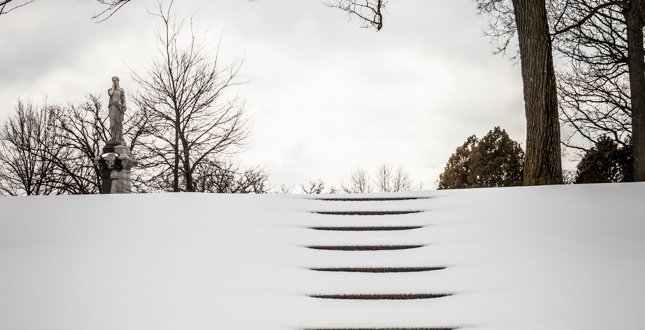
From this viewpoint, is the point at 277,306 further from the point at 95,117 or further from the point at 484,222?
the point at 95,117

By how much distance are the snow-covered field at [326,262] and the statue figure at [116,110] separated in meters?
7.50

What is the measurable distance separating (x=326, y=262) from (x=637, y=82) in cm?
817

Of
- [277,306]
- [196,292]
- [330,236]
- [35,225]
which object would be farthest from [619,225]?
[35,225]

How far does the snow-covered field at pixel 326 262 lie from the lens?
326cm

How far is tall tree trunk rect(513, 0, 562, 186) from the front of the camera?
587 centimetres

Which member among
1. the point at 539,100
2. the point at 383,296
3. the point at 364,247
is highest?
the point at 539,100

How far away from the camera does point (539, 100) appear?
5957 millimetres

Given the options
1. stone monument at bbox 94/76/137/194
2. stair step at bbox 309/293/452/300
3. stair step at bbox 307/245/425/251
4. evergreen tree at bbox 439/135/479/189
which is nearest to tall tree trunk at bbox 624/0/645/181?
stair step at bbox 307/245/425/251

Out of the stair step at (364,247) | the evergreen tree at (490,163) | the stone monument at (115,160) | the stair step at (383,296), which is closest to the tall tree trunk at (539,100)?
the stair step at (364,247)

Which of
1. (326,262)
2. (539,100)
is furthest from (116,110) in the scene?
(539,100)

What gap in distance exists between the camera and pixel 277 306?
133 inches

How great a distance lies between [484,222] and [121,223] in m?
3.71

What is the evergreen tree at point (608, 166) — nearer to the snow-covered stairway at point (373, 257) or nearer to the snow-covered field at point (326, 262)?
the snow-covered field at point (326, 262)

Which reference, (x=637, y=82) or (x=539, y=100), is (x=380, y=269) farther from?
(x=637, y=82)
